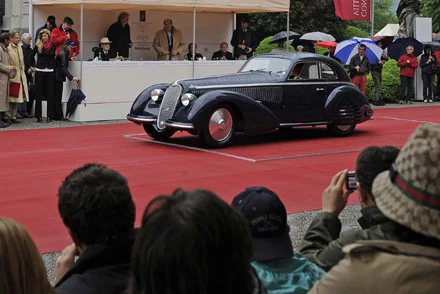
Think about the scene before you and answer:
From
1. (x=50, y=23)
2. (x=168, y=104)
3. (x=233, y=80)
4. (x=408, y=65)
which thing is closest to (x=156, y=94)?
(x=168, y=104)

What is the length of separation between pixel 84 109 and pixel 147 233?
16.2 meters

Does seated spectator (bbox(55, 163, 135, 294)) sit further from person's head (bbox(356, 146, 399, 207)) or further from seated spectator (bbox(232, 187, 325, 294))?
person's head (bbox(356, 146, 399, 207))

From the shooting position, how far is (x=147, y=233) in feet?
6.96

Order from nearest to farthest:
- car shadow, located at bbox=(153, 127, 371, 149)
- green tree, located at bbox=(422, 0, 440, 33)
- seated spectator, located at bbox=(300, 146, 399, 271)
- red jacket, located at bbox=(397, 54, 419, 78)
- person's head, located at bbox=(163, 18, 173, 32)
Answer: seated spectator, located at bbox=(300, 146, 399, 271) < car shadow, located at bbox=(153, 127, 371, 149) < person's head, located at bbox=(163, 18, 173, 32) < red jacket, located at bbox=(397, 54, 419, 78) < green tree, located at bbox=(422, 0, 440, 33)

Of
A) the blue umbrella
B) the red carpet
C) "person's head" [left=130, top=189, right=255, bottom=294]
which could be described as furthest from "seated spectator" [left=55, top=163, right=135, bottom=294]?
the blue umbrella

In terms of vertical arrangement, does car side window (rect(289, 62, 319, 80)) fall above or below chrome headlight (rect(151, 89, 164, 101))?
above

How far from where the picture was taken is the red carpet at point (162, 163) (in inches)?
375

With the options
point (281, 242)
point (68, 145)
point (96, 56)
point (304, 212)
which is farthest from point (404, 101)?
point (281, 242)

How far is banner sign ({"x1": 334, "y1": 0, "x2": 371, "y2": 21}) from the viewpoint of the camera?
25469 mm

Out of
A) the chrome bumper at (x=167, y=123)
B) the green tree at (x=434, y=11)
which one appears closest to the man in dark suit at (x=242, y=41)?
the chrome bumper at (x=167, y=123)

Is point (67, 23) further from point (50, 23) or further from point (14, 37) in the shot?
point (14, 37)

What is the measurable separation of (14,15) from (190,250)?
23889mm

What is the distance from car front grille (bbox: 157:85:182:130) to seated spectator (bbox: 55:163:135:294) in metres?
10.9

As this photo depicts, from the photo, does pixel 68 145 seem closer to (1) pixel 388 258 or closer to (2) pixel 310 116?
(2) pixel 310 116
